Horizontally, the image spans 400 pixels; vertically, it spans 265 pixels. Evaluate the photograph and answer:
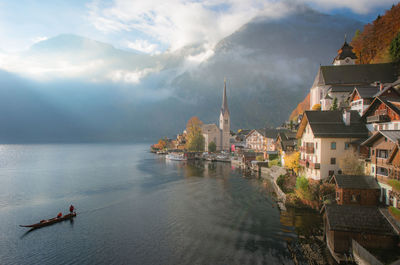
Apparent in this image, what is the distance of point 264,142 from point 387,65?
45.2m

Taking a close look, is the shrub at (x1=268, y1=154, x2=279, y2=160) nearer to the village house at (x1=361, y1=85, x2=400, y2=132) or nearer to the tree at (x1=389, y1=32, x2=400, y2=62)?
the tree at (x1=389, y1=32, x2=400, y2=62)

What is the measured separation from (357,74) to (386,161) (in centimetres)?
4099

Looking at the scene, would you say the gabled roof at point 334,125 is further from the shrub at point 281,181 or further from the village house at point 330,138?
the shrub at point 281,181

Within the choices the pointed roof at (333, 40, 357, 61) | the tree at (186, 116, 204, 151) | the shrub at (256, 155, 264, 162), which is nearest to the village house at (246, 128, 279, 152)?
the shrub at (256, 155, 264, 162)

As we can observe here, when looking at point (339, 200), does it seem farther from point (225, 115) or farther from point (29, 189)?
point (225, 115)

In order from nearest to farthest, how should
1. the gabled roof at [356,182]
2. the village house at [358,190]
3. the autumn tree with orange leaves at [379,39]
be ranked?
the village house at [358,190]
the gabled roof at [356,182]
the autumn tree with orange leaves at [379,39]

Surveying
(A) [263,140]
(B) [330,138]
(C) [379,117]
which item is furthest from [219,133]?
(C) [379,117]

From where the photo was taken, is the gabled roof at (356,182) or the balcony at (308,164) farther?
the balcony at (308,164)

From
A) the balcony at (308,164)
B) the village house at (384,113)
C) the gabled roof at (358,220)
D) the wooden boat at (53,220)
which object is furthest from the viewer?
the balcony at (308,164)

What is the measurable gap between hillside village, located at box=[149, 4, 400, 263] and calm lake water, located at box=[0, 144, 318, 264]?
184 inches

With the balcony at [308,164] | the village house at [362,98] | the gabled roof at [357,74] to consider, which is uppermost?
the gabled roof at [357,74]

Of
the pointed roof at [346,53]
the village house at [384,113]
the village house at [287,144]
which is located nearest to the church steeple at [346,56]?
the pointed roof at [346,53]

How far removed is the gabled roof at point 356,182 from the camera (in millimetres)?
26578

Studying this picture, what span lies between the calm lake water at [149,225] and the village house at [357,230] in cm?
461
